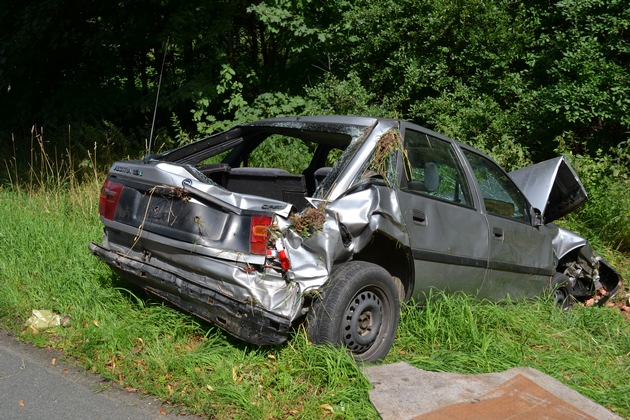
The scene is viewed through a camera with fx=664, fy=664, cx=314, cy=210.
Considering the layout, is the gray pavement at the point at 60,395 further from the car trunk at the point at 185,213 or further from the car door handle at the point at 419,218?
the car door handle at the point at 419,218

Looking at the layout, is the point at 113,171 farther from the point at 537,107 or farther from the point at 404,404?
the point at 537,107

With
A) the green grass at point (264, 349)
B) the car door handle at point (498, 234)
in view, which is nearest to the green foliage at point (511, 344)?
the green grass at point (264, 349)

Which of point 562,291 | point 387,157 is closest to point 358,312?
point 387,157

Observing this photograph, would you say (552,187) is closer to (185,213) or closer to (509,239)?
(509,239)

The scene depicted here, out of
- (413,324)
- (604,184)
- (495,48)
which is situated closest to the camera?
(413,324)

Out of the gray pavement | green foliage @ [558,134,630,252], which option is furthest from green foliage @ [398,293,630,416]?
green foliage @ [558,134,630,252]

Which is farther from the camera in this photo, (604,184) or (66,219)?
(604,184)

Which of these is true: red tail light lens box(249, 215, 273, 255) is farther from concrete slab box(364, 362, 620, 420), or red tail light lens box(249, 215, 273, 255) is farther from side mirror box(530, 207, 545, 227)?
side mirror box(530, 207, 545, 227)

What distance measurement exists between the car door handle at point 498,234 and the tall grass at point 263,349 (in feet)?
1.85

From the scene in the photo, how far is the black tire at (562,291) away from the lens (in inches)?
259

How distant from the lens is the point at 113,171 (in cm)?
503

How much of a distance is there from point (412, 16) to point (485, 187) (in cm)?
601

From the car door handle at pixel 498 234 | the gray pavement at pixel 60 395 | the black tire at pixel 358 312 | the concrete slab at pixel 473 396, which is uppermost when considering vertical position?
the car door handle at pixel 498 234

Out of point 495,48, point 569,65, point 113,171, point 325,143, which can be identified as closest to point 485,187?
point 325,143
